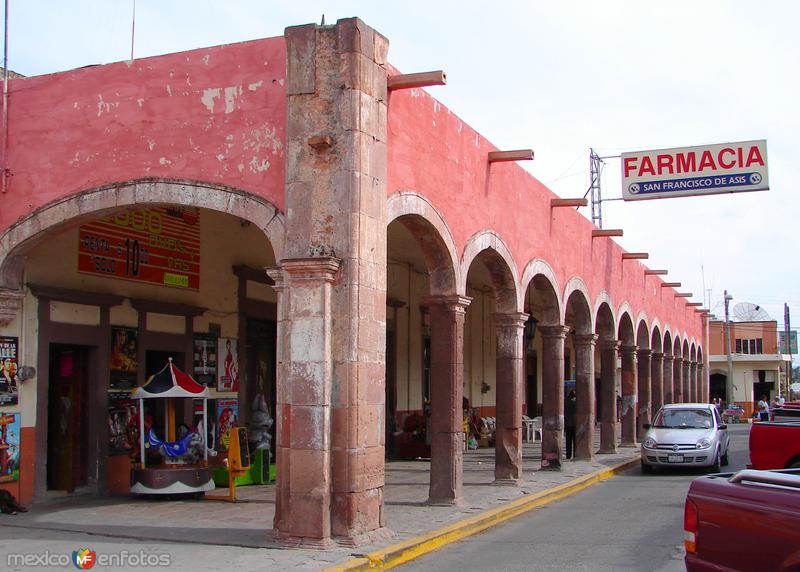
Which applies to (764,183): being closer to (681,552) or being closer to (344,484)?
(681,552)

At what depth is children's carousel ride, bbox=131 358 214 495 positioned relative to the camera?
12.8m

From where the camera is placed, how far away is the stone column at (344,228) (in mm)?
9781

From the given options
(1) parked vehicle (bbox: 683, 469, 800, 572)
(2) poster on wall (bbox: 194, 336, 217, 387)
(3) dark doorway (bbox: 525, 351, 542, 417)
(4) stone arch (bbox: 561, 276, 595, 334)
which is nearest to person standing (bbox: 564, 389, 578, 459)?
(4) stone arch (bbox: 561, 276, 595, 334)

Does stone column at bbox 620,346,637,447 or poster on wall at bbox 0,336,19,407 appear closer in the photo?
poster on wall at bbox 0,336,19,407

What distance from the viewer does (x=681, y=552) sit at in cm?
965

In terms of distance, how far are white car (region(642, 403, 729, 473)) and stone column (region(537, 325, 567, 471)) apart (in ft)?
6.66

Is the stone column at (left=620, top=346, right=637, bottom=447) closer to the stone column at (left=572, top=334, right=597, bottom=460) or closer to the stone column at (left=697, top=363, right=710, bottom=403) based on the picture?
the stone column at (left=572, top=334, right=597, bottom=460)

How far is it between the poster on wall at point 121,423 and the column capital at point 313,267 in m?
5.15

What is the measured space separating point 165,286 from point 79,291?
1.70 m

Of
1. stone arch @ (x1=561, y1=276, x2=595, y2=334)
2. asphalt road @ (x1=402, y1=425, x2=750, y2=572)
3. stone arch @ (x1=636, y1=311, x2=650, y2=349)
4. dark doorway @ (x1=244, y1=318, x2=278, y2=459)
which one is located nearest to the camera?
asphalt road @ (x1=402, y1=425, x2=750, y2=572)

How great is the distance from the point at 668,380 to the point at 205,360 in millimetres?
22833

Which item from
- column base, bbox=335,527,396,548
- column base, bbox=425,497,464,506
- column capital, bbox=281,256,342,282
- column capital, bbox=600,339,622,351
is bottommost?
column base, bbox=425,497,464,506

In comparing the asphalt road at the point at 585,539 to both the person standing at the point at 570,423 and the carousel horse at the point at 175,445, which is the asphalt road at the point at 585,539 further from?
the person standing at the point at 570,423

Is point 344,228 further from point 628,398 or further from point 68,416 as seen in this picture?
point 628,398
